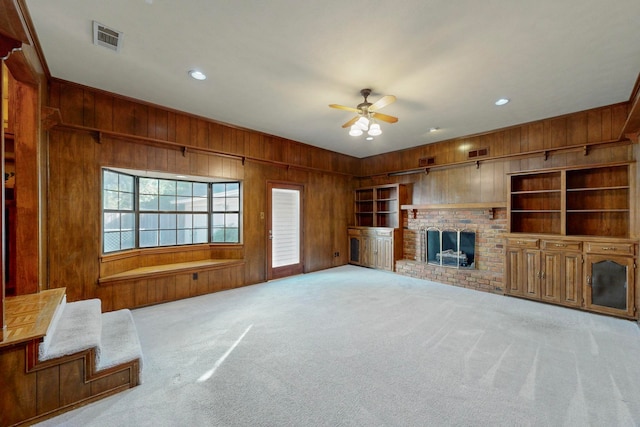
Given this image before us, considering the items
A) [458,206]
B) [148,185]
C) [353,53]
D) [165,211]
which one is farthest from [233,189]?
[458,206]

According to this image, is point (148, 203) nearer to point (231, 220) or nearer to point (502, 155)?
point (231, 220)

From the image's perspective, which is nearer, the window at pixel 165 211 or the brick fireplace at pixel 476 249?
the window at pixel 165 211

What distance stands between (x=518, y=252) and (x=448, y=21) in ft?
12.8

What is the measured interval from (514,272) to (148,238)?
20.8 ft

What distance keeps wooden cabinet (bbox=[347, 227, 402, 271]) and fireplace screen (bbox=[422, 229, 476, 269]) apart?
67 centimetres

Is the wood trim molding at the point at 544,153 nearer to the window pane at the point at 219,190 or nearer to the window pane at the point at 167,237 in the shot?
the window pane at the point at 219,190

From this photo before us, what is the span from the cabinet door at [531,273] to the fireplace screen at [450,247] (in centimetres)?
98

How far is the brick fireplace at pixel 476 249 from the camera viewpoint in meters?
4.93

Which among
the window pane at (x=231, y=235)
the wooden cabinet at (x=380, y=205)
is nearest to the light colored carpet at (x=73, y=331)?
the window pane at (x=231, y=235)

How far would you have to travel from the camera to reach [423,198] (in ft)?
20.2

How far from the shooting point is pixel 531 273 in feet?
14.0

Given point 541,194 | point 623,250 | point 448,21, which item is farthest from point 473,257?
point 448,21

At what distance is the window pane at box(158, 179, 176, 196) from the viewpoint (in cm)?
479

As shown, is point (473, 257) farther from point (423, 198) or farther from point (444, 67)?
point (444, 67)
